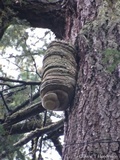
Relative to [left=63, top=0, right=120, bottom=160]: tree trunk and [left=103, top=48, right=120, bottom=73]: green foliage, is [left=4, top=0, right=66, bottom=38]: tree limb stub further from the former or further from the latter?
[left=103, top=48, right=120, bottom=73]: green foliage

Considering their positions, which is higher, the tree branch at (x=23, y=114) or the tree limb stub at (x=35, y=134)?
the tree branch at (x=23, y=114)

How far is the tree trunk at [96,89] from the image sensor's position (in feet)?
6.06

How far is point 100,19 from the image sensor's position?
7.96ft

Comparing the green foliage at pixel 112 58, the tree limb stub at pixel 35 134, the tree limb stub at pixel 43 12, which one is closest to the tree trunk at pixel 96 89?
the green foliage at pixel 112 58

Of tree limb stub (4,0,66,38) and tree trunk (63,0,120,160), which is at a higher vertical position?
tree limb stub (4,0,66,38)

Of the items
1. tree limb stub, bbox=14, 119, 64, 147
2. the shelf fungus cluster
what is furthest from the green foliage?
tree limb stub, bbox=14, 119, 64, 147

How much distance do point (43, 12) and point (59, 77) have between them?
0.88 metres

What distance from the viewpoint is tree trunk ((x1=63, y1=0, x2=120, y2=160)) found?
185cm

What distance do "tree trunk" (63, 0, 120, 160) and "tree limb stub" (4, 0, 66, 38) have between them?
1.09 ft

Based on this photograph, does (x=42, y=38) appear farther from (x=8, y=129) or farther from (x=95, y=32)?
(x=95, y=32)

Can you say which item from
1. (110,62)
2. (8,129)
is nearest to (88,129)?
(110,62)

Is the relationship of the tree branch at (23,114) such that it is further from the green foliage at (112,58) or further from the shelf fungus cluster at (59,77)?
the green foliage at (112,58)

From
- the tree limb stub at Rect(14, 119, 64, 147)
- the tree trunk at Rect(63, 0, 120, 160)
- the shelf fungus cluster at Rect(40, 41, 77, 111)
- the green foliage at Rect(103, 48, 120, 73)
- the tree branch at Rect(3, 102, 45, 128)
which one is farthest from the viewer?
the tree limb stub at Rect(14, 119, 64, 147)

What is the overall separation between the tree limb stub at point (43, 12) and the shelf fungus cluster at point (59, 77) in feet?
1.78
